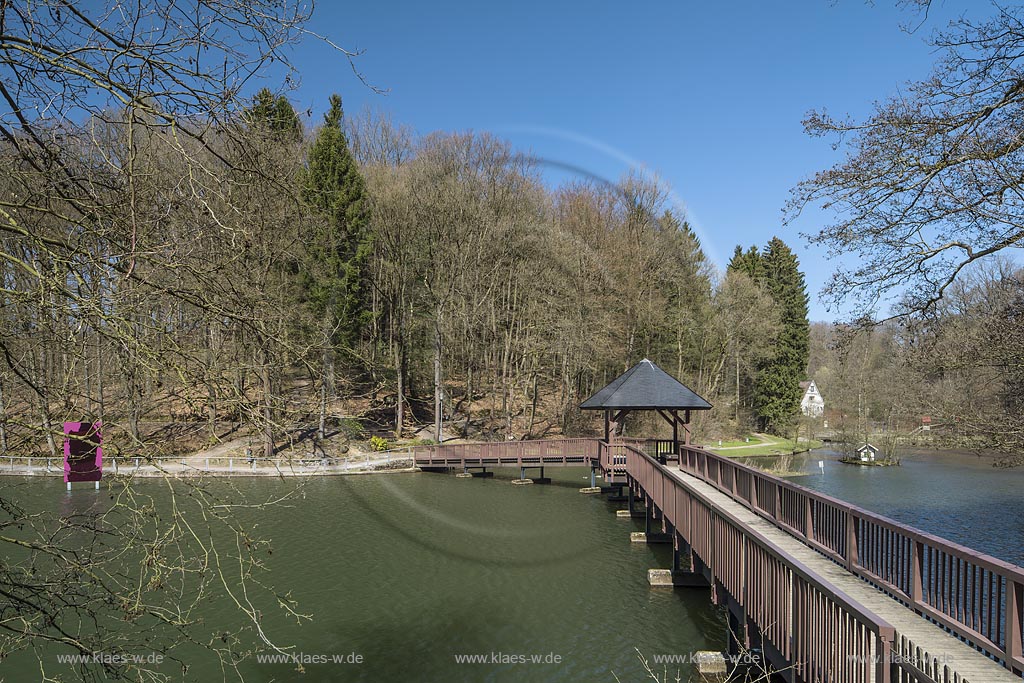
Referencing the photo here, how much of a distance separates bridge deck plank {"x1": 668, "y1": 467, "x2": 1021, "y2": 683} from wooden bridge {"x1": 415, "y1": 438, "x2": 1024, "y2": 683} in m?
0.01

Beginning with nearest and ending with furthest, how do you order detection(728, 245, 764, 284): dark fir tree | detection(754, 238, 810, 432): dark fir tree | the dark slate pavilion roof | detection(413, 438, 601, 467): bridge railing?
the dark slate pavilion roof, detection(413, 438, 601, 467): bridge railing, detection(754, 238, 810, 432): dark fir tree, detection(728, 245, 764, 284): dark fir tree

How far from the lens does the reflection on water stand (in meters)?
17.3

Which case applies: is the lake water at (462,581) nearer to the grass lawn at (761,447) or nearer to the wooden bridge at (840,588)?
the wooden bridge at (840,588)

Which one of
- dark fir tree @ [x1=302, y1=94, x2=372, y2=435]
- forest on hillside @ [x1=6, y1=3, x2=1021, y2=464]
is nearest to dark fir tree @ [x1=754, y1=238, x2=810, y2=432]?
forest on hillside @ [x1=6, y1=3, x2=1021, y2=464]

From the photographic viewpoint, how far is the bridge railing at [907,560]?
4.68 metres

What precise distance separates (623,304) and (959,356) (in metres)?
23.8

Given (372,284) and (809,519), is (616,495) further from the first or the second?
(372,284)

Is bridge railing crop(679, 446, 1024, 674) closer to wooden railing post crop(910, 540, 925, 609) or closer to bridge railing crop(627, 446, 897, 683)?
wooden railing post crop(910, 540, 925, 609)

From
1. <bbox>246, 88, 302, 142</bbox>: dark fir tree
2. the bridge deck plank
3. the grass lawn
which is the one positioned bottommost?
the grass lawn

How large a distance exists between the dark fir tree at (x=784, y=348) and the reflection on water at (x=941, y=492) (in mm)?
7541

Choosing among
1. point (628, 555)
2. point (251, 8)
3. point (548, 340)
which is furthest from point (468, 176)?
point (251, 8)

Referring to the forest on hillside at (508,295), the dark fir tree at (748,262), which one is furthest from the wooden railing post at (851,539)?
the dark fir tree at (748,262)

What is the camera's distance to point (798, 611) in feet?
18.4

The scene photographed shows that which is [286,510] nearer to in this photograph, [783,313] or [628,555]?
[628,555]
